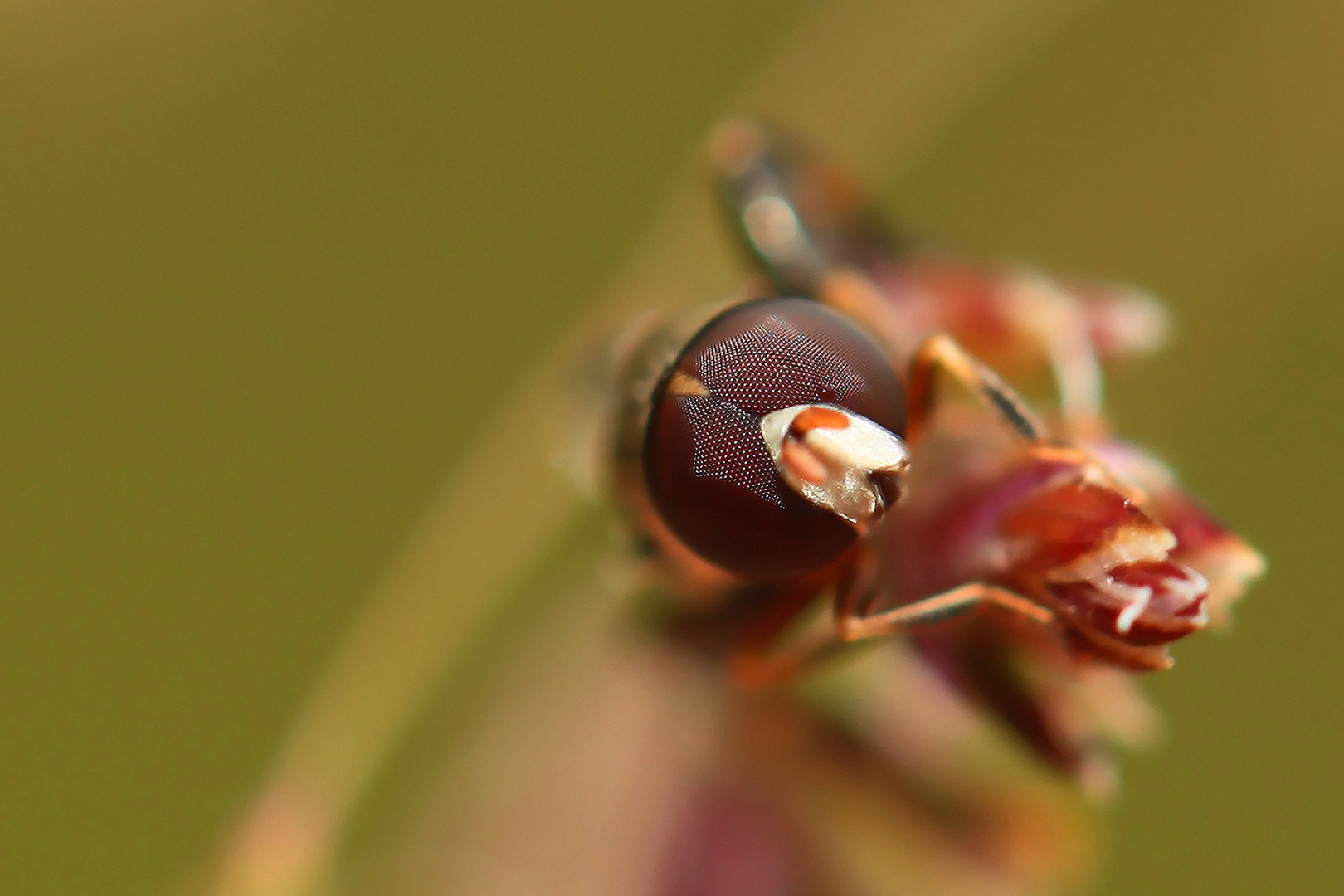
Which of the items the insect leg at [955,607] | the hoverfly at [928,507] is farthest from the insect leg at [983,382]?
the insect leg at [955,607]

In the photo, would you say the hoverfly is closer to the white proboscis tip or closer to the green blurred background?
the white proboscis tip

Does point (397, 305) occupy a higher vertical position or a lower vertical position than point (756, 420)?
lower

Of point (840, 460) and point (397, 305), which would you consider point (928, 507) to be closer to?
point (840, 460)

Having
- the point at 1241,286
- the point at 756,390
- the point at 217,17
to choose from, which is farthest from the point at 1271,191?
the point at 217,17

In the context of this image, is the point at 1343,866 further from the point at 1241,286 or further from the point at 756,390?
the point at 756,390

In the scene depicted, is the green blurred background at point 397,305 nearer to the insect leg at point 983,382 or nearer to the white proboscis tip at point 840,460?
the insect leg at point 983,382

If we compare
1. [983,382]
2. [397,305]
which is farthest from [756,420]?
[397,305]
